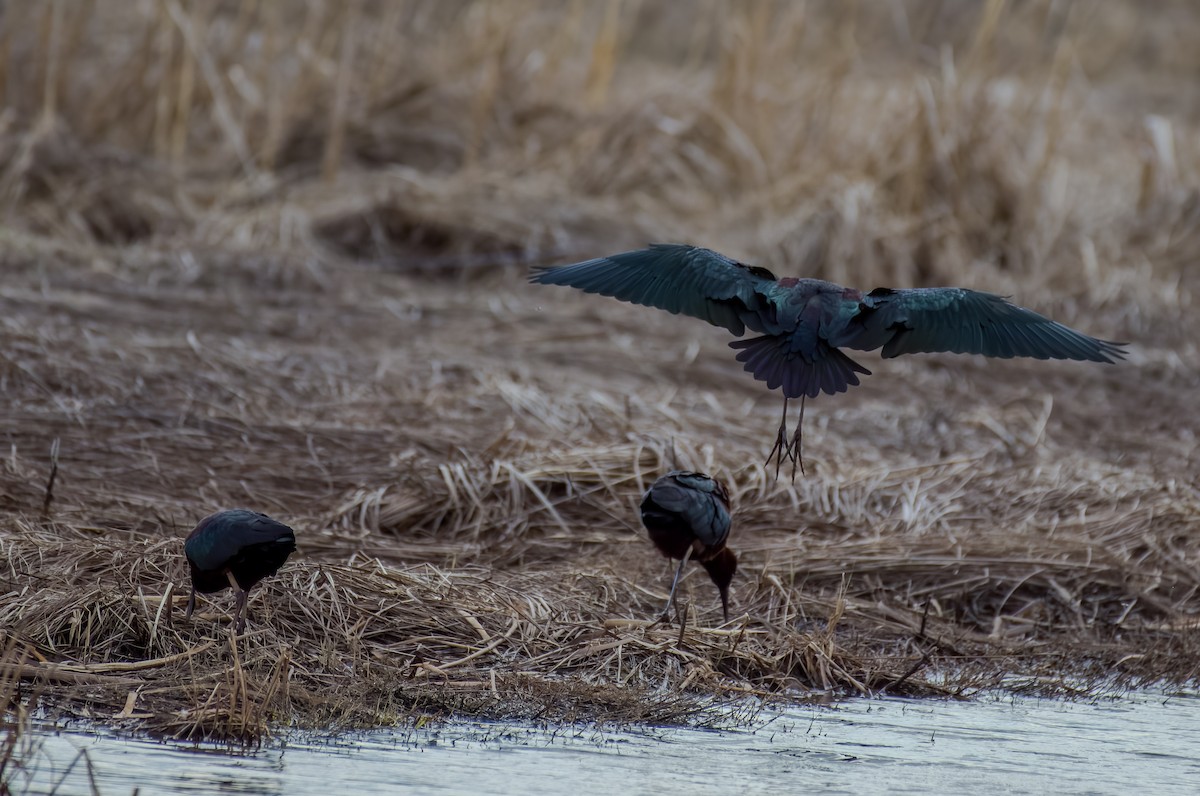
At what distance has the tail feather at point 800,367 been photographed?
392 cm

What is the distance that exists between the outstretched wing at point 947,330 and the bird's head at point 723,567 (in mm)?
636


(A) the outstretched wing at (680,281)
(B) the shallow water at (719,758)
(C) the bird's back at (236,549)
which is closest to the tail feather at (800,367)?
(A) the outstretched wing at (680,281)

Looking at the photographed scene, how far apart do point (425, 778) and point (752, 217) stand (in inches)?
265

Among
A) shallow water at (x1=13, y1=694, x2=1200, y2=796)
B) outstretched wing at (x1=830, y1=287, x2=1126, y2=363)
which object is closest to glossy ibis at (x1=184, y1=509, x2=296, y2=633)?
shallow water at (x1=13, y1=694, x2=1200, y2=796)

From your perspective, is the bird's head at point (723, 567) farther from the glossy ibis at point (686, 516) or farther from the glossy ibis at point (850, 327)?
the glossy ibis at point (850, 327)

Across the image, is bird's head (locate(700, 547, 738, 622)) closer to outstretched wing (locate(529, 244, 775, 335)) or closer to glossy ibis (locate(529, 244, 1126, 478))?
glossy ibis (locate(529, 244, 1126, 478))

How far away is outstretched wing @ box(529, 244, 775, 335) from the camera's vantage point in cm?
411

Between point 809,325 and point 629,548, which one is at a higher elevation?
point 809,325

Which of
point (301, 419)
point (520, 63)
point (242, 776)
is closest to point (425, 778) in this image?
point (242, 776)

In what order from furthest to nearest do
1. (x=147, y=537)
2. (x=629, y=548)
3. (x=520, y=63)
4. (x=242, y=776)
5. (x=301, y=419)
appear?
(x=520, y=63)
(x=301, y=419)
(x=629, y=548)
(x=147, y=537)
(x=242, y=776)

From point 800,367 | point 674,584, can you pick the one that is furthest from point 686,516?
point 800,367

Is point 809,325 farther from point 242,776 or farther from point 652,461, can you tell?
point 242,776

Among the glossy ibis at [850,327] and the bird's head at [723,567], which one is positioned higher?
the glossy ibis at [850,327]

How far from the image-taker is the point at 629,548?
16.1ft
